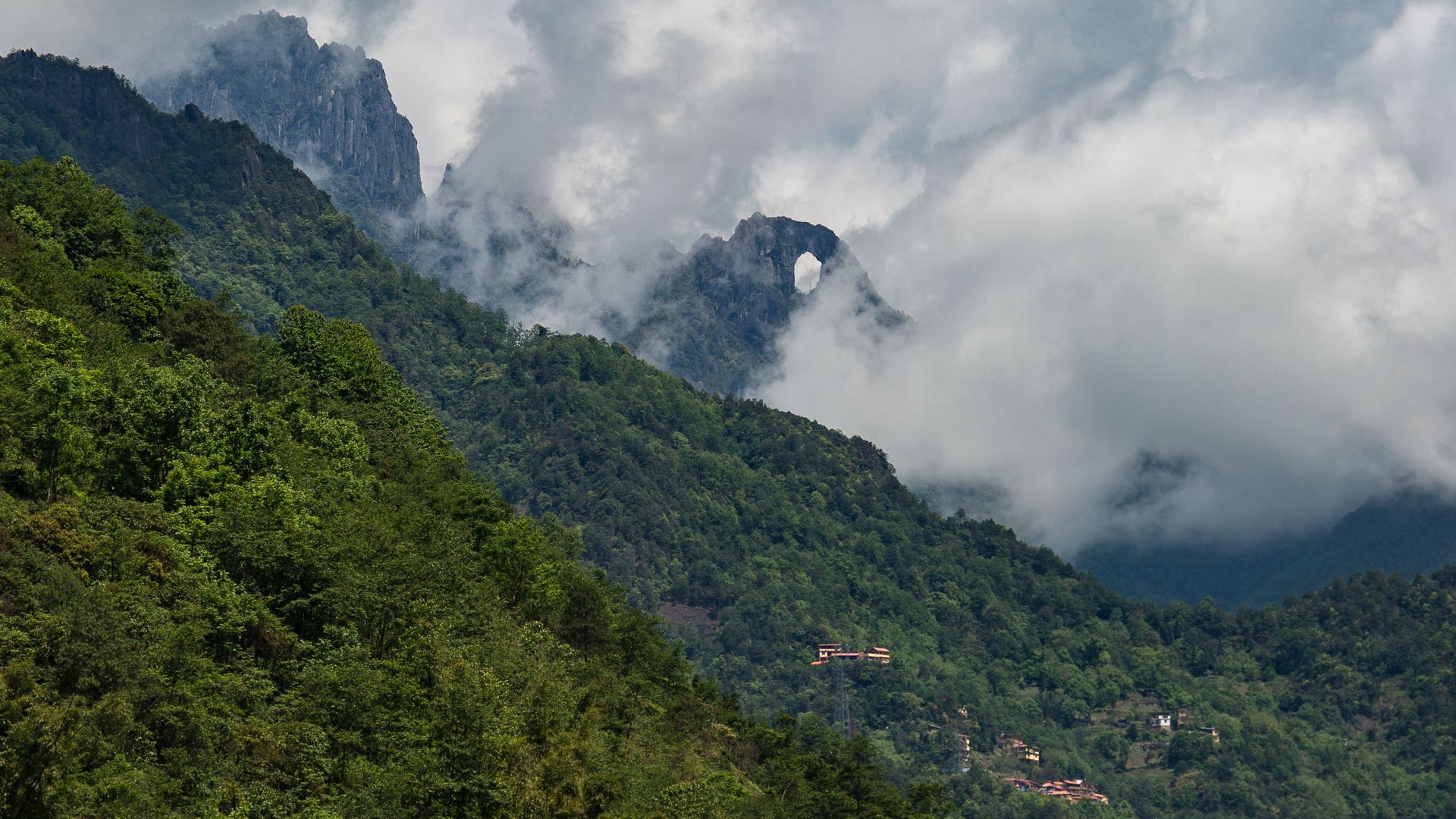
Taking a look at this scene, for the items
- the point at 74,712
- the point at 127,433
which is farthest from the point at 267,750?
the point at 127,433

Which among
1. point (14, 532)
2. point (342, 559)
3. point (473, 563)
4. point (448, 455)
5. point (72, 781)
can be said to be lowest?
point (72, 781)

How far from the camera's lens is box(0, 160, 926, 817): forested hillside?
143 feet

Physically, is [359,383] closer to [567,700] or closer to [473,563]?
[473,563]

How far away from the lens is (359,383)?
101 m

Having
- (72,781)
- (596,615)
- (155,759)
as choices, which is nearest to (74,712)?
(72,781)

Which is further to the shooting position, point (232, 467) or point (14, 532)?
point (232, 467)

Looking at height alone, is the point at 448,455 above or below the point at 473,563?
above

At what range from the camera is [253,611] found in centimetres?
5438

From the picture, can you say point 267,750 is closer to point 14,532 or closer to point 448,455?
point 14,532

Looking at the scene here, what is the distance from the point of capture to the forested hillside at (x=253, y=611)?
43.6m

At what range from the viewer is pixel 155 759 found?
43.5m

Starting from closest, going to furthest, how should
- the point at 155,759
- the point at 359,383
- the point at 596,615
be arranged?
the point at 155,759 → the point at 596,615 → the point at 359,383

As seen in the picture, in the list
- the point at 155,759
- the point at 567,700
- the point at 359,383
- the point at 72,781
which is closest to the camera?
the point at 72,781

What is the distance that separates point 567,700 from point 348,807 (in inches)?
505
